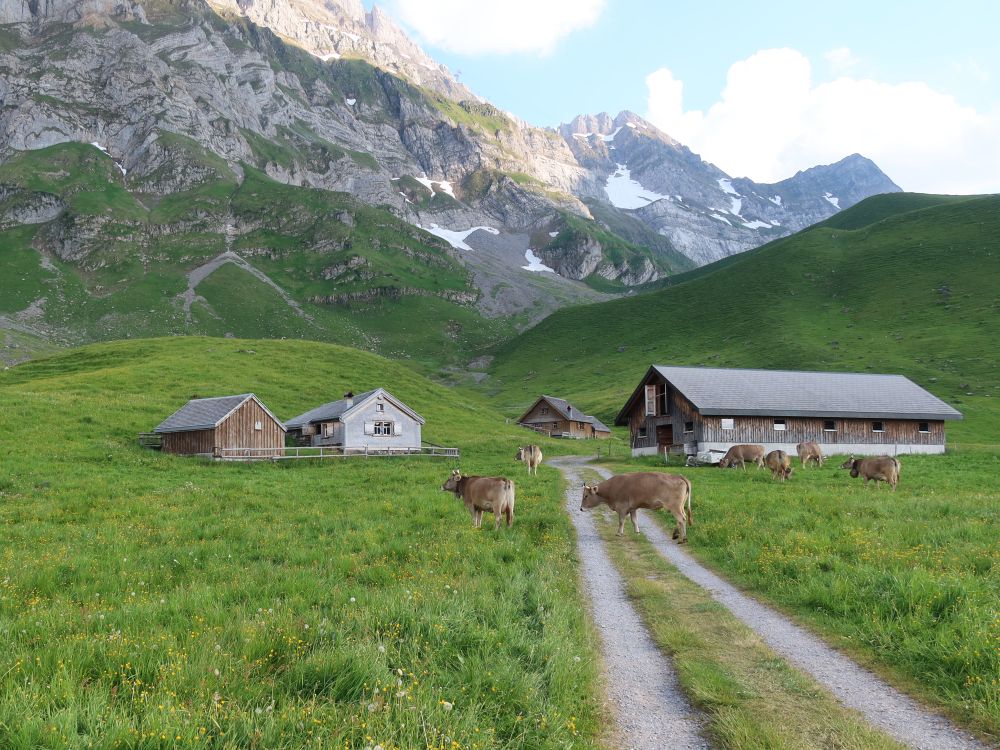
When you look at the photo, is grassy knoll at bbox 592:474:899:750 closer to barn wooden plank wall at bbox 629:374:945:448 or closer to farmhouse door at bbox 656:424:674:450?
barn wooden plank wall at bbox 629:374:945:448

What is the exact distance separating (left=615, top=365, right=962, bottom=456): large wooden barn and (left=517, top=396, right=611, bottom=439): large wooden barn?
3355cm

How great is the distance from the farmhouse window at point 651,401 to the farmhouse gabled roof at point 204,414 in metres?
35.9

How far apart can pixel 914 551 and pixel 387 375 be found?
8731cm

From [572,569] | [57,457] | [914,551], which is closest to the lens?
[914,551]

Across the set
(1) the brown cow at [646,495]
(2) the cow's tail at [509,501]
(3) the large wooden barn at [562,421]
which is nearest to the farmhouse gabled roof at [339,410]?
(3) the large wooden barn at [562,421]

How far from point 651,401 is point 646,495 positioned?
38.7 meters

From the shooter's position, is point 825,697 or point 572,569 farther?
point 572,569

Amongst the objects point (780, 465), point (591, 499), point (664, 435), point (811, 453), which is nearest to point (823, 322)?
point (664, 435)

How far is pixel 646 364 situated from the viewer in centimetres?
13812

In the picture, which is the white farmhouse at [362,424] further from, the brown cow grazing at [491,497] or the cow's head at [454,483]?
the brown cow grazing at [491,497]

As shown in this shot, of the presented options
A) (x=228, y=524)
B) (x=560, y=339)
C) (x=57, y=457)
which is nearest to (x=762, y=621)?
(x=228, y=524)

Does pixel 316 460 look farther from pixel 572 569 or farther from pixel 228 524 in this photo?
pixel 572 569

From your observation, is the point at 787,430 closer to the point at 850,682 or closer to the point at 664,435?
the point at 664,435

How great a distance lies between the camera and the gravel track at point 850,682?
6.26 meters
